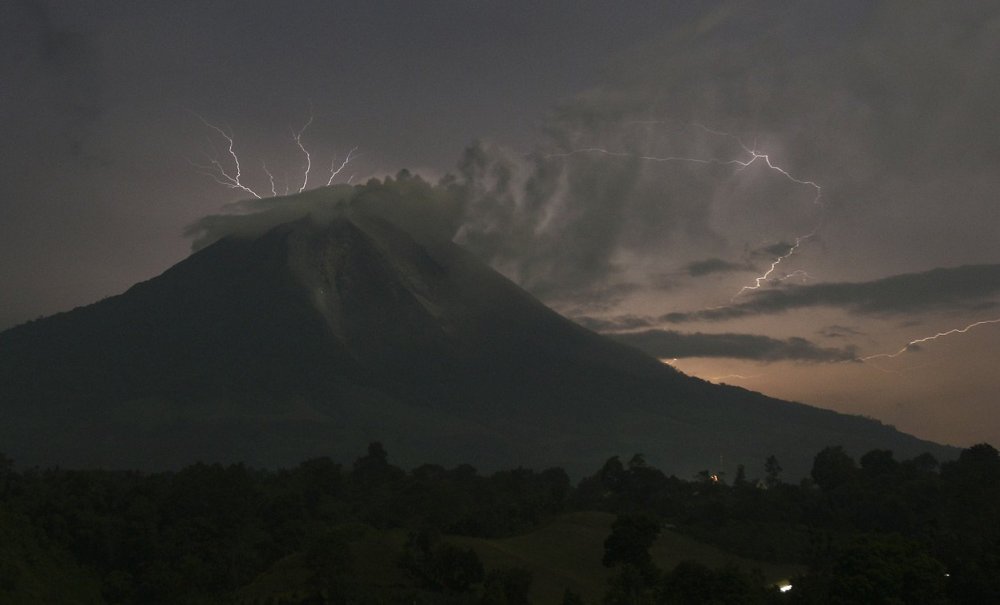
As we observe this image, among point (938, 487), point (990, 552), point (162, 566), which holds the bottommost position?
point (162, 566)

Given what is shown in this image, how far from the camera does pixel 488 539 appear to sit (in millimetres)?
76938

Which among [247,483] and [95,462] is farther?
[95,462]

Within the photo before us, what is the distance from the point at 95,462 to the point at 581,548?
145 m

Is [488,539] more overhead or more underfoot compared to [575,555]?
more overhead

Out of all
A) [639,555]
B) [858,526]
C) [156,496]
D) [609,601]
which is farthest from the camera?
[858,526]

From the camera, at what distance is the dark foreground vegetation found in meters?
51.4

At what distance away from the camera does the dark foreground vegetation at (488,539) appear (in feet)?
169

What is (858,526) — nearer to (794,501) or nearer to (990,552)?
(794,501)

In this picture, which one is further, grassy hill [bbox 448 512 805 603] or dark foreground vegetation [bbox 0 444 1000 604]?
grassy hill [bbox 448 512 805 603]

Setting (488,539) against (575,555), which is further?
(488,539)

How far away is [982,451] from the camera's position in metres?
95.2

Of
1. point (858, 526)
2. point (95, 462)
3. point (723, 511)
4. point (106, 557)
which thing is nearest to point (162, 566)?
point (106, 557)

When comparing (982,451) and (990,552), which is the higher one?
(982,451)

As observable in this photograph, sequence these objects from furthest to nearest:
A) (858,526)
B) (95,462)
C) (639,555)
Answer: (95,462), (858,526), (639,555)
